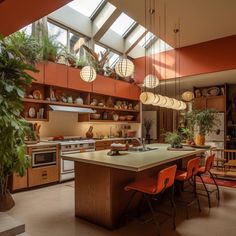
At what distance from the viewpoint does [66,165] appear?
494cm

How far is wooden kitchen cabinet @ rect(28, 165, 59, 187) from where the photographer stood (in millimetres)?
4323

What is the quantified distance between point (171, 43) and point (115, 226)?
16.0ft

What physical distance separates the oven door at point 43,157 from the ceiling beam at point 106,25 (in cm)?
363

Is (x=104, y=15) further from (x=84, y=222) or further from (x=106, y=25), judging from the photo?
(x=84, y=222)

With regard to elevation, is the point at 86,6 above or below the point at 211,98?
above

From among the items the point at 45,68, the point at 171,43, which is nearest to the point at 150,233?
the point at 45,68

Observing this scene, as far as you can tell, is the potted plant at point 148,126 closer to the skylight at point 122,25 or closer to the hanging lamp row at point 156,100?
the skylight at point 122,25

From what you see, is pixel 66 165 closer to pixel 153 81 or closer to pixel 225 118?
pixel 153 81

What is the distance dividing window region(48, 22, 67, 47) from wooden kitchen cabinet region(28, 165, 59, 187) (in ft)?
10.1

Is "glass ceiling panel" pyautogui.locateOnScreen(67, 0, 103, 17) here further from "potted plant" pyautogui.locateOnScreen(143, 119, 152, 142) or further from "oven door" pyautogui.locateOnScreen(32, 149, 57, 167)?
"potted plant" pyautogui.locateOnScreen(143, 119, 152, 142)

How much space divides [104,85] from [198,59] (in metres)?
2.61

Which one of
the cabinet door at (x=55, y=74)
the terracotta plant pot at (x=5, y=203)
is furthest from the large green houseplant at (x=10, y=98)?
the cabinet door at (x=55, y=74)

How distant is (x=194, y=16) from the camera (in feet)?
14.8

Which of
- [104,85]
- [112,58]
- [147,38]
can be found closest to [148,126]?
[112,58]
